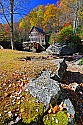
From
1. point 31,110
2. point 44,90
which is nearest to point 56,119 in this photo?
point 31,110

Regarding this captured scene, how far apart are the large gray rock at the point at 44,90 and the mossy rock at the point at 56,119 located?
0.29 meters

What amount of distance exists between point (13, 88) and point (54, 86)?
3.96ft

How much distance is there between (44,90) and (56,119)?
2.98ft

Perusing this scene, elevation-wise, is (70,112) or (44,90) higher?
(44,90)

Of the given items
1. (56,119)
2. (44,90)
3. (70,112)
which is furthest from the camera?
(44,90)

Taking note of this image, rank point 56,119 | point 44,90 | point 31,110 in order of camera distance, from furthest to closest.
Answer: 1. point 44,90
2. point 31,110
3. point 56,119

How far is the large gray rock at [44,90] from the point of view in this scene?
4635mm

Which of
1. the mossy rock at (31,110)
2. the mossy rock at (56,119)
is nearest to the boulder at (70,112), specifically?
the mossy rock at (56,119)

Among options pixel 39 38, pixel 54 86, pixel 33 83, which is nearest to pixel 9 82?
pixel 33 83

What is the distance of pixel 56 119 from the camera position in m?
4.21

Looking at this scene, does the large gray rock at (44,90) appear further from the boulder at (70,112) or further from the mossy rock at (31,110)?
the boulder at (70,112)

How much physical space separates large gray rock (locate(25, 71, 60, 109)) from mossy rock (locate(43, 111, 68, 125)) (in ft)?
0.96

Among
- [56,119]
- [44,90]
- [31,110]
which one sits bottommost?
[56,119]

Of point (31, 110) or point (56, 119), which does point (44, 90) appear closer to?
point (31, 110)
